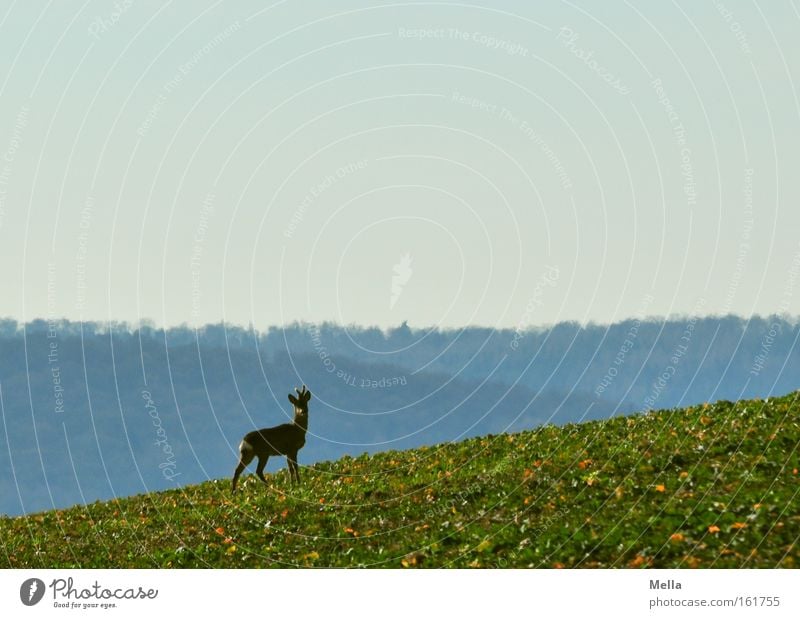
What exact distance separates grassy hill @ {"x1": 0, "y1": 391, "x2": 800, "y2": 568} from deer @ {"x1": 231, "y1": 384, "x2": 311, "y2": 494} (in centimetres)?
105

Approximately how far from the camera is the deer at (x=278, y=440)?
2564 cm

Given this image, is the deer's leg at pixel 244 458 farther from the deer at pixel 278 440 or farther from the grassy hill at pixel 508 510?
the grassy hill at pixel 508 510

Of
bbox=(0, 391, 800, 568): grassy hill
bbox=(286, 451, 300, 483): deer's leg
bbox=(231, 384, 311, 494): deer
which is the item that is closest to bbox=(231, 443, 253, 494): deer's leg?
bbox=(231, 384, 311, 494): deer

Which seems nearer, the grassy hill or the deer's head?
the grassy hill

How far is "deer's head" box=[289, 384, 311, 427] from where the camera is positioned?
2644 cm

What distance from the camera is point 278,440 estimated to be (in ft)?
85.8

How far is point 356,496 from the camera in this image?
2609 cm

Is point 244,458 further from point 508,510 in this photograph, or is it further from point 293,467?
point 508,510

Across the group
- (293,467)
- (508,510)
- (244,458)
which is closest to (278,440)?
(244,458)

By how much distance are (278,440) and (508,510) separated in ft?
20.6

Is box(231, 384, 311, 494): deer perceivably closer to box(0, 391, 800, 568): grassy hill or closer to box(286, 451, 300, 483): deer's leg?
box(286, 451, 300, 483): deer's leg

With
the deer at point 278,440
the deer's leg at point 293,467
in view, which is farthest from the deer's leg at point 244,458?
the deer's leg at point 293,467
